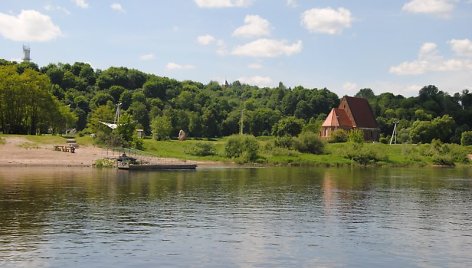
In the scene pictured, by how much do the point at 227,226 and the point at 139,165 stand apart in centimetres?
5241

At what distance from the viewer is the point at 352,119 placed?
169 meters

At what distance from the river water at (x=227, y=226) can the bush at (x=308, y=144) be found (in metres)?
60.3

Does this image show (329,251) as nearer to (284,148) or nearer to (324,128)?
(284,148)

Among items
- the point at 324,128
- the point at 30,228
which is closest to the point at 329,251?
the point at 30,228

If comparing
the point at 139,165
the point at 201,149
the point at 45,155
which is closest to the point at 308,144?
the point at 201,149

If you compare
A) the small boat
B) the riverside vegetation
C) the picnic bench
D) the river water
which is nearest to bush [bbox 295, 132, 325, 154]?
the riverside vegetation

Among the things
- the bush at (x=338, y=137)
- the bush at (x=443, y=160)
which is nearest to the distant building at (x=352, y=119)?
the bush at (x=338, y=137)

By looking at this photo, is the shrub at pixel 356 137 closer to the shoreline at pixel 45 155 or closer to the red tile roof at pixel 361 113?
the red tile roof at pixel 361 113

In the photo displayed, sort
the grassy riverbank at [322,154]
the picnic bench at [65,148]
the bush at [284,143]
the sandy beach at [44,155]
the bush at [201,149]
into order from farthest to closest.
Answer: the bush at [284,143] → the bush at [201,149] → the grassy riverbank at [322,154] → the picnic bench at [65,148] → the sandy beach at [44,155]

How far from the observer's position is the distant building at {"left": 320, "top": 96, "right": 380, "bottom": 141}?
536ft

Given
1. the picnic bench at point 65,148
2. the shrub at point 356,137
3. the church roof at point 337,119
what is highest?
the church roof at point 337,119

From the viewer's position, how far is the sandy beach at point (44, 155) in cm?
8438

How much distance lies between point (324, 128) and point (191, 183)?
4148 inches

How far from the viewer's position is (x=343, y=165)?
371 ft
